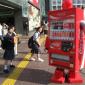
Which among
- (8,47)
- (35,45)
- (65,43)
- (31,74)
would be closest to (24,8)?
(35,45)

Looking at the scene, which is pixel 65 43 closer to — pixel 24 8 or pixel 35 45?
pixel 35 45

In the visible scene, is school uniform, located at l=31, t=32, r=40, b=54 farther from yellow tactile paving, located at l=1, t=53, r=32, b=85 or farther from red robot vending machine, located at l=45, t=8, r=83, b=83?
red robot vending machine, located at l=45, t=8, r=83, b=83

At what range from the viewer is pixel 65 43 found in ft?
29.3

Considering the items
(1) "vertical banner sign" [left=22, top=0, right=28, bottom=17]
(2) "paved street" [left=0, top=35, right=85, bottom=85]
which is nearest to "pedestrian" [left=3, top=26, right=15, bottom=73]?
(2) "paved street" [left=0, top=35, right=85, bottom=85]

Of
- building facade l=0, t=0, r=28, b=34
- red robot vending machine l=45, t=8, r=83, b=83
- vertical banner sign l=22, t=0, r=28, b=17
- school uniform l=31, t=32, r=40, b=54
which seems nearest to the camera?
red robot vending machine l=45, t=8, r=83, b=83

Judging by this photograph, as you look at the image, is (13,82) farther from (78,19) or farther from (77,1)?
(77,1)

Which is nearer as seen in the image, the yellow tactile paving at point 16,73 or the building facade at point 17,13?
the yellow tactile paving at point 16,73

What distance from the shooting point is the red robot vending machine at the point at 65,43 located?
28.5 ft

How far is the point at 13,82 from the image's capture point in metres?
9.08

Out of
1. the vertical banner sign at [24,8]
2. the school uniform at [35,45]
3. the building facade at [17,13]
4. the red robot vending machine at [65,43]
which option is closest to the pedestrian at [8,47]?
the red robot vending machine at [65,43]

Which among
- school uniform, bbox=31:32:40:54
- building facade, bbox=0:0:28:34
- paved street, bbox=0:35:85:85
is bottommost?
paved street, bbox=0:35:85:85

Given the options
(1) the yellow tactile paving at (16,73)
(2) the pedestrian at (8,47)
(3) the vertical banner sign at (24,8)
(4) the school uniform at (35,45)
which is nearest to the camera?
(1) the yellow tactile paving at (16,73)

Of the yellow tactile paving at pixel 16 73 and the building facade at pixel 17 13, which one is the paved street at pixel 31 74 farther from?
the building facade at pixel 17 13

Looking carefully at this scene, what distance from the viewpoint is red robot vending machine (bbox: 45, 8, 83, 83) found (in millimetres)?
8688
